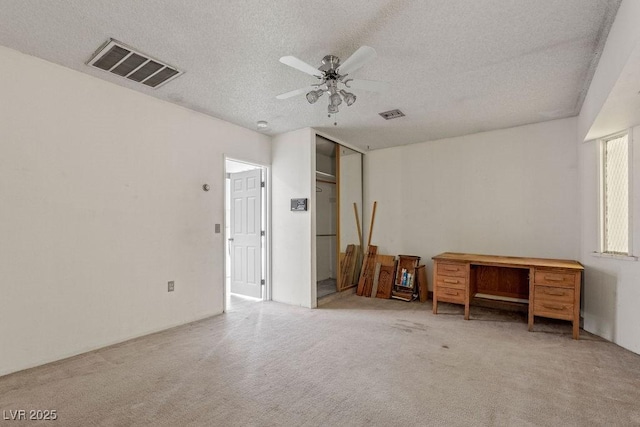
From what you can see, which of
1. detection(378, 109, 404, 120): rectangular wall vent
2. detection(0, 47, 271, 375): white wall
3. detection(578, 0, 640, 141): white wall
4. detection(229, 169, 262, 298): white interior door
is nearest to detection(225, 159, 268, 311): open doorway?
detection(229, 169, 262, 298): white interior door

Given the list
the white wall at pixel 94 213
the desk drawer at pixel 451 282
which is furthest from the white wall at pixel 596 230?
the white wall at pixel 94 213

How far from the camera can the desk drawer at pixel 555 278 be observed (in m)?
3.26

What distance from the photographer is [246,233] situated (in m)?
5.07

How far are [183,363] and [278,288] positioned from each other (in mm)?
2182

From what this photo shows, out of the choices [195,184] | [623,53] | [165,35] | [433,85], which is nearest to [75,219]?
[195,184]

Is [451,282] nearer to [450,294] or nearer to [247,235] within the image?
[450,294]

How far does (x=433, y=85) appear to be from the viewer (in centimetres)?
305

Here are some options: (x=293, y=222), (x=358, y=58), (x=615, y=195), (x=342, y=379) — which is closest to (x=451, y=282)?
(x=615, y=195)

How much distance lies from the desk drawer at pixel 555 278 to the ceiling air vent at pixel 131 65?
4.34 metres

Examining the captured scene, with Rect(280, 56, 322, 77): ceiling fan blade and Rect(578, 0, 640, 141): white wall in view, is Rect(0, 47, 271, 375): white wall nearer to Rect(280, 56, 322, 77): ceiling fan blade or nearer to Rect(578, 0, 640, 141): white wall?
Rect(280, 56, 322, 77): ceiling fan blade

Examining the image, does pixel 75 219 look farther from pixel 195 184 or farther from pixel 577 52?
pixel 577 52

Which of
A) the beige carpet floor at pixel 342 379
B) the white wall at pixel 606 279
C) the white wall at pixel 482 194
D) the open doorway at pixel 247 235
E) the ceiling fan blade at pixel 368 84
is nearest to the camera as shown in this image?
the beige carpet floor at pixel 342 379

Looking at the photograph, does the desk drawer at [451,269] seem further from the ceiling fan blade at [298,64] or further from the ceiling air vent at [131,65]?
the ceiling air vent at [131,65]

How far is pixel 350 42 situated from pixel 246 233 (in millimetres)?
3524
